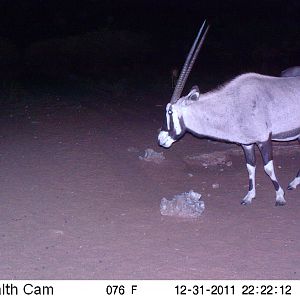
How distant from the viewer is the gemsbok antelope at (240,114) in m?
7.81

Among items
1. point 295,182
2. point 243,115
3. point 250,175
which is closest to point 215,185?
point 250,175

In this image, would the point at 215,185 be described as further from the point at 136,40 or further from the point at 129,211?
the point at 136,40

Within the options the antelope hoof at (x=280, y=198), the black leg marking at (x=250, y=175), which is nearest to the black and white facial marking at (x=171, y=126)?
the black leg marking at (x=250, y=175)

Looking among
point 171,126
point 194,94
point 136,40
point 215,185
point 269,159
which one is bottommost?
point 215,185

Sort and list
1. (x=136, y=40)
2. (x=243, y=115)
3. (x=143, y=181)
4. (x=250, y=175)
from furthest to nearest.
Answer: (x=136, y=40) → (x=143, y=181) → (x=250, y=175) → (x=243, y=115)

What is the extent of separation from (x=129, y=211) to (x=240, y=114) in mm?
1950

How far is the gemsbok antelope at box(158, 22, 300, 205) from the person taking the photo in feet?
25.6

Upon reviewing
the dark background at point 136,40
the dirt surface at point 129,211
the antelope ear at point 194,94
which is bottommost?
the dirt surface at point 129,211

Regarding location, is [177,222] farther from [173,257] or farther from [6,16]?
[6,16]

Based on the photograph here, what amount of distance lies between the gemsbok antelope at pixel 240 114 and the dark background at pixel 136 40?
355 inches

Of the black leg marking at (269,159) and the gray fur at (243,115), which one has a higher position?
the gray fur at (243,115)

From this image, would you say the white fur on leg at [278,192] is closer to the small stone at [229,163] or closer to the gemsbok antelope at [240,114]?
the gemsbok antelope at [240,114]

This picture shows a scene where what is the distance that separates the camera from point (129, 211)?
298 inches
